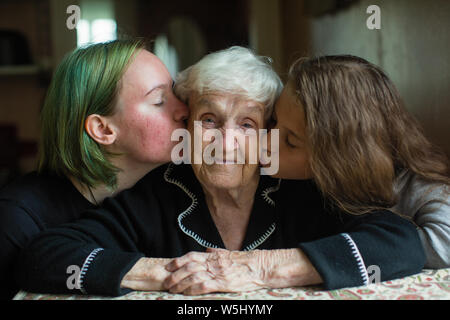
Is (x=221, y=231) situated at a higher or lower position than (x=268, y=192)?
lower

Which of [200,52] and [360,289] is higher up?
[200,52]

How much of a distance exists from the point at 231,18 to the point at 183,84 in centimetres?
535

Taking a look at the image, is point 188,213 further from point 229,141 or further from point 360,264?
point 360,264

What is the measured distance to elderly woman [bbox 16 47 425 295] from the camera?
1.09 meters

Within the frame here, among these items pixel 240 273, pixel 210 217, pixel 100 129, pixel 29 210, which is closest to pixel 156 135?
pixel 100 129

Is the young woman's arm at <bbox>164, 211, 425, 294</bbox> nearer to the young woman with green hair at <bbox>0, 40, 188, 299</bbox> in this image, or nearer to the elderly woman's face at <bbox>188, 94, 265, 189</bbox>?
the elderly woman's face at <bbox>188, 94, 265, 189</bbox>

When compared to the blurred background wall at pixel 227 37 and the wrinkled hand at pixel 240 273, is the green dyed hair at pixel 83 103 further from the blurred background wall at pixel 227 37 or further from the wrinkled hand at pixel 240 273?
the wrinkled hand at pixel 240 273

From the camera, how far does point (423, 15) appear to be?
1.55 metres

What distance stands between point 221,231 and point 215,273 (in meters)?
0.30

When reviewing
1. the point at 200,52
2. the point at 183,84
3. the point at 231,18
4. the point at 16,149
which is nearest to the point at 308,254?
the point at 183,84

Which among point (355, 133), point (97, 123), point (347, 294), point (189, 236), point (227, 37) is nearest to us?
point (347, 294)

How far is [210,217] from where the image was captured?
1.38 meters

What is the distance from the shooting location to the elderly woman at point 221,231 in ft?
3.57

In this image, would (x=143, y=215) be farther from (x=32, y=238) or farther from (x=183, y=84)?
(x=183, y=84)
